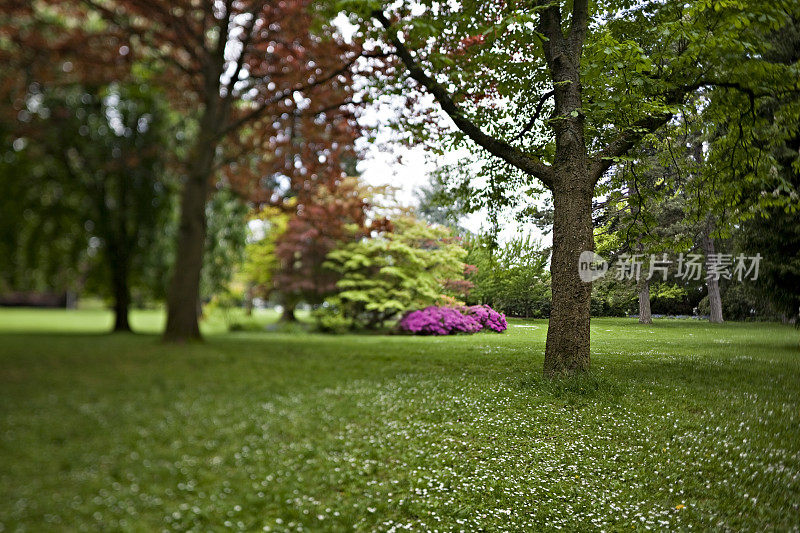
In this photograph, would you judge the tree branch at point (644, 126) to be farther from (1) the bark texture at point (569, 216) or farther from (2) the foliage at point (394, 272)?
(2) the foliage at point (394, 272)

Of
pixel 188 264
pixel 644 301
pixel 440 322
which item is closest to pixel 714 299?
pixel 644 301

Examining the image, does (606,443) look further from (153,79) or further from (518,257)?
(153,79)

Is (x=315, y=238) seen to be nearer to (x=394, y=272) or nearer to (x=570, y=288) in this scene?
(x=394, y=272)

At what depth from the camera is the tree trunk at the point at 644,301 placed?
2.72 m

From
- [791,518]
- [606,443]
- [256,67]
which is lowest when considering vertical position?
[791,518]

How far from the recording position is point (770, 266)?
274cm

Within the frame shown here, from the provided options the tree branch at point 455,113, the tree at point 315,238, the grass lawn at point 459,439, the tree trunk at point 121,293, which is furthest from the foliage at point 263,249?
the tree branch at point 455,113

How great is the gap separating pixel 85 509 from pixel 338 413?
2133 mm

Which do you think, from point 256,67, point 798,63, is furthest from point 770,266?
point 256,67

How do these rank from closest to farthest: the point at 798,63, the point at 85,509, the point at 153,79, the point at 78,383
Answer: the point at 85,509
the point at 78,383
the point at 153,79
the point at 798,63

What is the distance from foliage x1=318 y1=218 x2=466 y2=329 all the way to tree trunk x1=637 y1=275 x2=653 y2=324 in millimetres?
1298

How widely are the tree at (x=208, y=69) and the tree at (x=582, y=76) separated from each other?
1285 millimetres

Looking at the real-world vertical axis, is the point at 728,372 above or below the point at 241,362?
above

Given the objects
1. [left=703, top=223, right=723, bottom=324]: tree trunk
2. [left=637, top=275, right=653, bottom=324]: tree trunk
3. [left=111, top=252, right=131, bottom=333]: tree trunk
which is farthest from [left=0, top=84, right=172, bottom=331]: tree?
[left=703, top=223, right=723, bottom=324]: tree trunk
